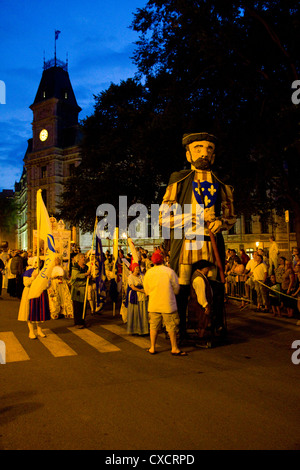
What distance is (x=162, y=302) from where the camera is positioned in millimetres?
7227

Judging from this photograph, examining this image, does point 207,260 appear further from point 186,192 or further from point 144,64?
point 144,64

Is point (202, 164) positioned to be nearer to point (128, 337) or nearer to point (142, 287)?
point (142, 287)

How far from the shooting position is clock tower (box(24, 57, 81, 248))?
5759 cm

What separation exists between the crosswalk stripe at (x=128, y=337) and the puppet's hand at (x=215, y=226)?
2.45 meters

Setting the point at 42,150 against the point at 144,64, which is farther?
the point at 42,150

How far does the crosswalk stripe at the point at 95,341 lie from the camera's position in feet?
25.4

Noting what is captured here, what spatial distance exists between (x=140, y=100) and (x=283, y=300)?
54.4 ft

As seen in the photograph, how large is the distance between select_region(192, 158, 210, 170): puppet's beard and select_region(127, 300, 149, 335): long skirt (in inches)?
120

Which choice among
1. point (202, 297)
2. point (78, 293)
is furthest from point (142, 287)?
point (202, 297)

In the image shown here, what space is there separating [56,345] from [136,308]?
6.31 feet

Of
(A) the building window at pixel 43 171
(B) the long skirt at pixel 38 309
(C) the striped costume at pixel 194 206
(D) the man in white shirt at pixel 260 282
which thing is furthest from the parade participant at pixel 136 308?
(A) the building window at pixel 43 171

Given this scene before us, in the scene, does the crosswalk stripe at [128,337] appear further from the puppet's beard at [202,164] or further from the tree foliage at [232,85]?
the tree foliage at [232,85]

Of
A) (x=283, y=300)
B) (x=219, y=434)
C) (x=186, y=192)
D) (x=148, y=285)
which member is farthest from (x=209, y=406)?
(x=283, y=300)
